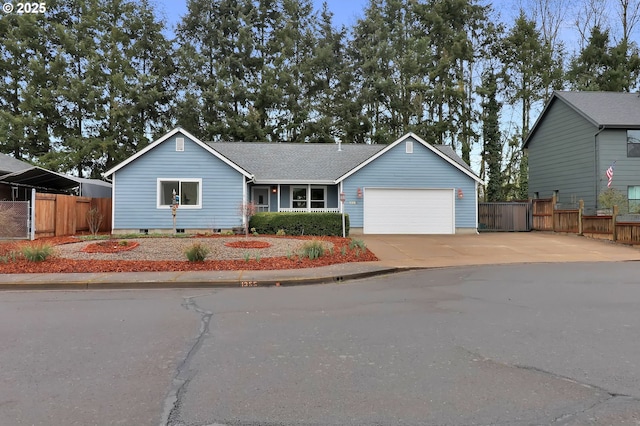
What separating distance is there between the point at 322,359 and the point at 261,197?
18.9m

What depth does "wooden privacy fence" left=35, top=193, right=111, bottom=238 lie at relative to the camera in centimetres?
1691

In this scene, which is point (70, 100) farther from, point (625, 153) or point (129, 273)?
point (625, 153)

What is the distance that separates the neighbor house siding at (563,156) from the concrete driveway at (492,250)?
467 centimetres

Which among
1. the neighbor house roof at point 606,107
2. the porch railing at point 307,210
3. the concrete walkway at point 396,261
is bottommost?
the concrete walkway at point 396,261

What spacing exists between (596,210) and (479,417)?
71.8 feet

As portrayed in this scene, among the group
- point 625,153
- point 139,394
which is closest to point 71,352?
point 139,394

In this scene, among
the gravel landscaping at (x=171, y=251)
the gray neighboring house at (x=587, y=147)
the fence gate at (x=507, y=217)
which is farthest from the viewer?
the fence gate at (x=507, y=217)

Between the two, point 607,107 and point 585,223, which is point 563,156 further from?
point 585,223

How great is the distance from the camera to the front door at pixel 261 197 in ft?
74.7

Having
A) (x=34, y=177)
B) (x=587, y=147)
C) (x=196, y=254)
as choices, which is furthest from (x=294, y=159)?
(x=587, y=147)

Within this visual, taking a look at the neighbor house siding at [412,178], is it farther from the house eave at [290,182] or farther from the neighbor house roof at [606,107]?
the neighbor house roof at [606,107]

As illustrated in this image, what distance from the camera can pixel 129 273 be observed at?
10172 millimetres

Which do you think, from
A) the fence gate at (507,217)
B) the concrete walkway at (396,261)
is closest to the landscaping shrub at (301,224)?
the concrete walkway at (396,261)

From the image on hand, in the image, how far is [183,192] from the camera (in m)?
20.1
